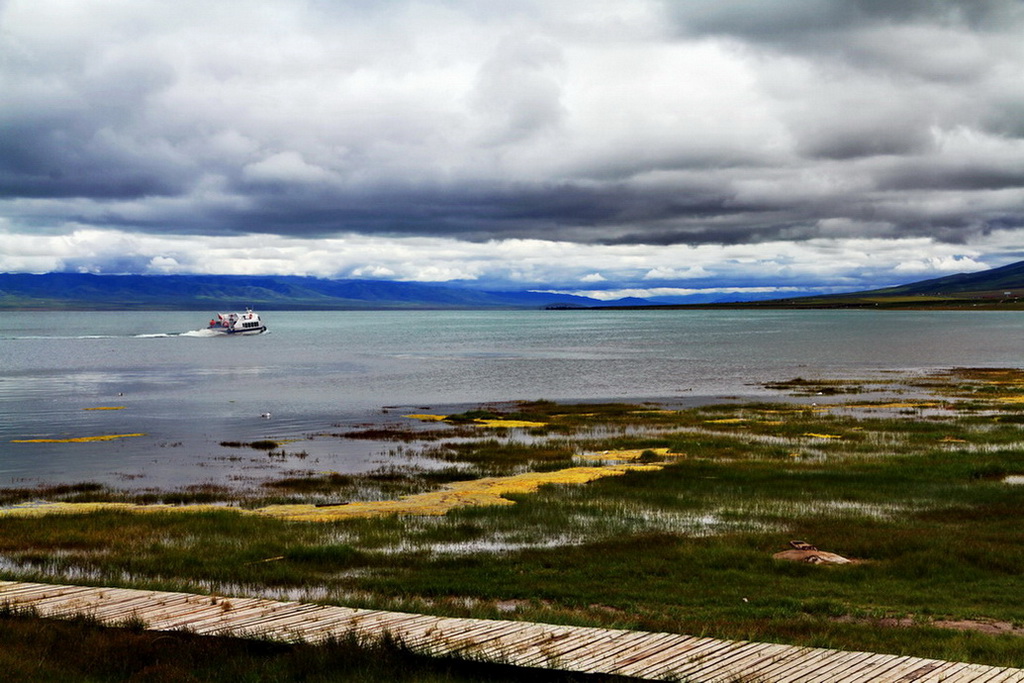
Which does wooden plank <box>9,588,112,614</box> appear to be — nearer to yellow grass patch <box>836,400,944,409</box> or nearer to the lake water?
the lake water

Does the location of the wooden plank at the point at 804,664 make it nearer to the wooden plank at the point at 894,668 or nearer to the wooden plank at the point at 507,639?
the wooden plank at the point at 894,668

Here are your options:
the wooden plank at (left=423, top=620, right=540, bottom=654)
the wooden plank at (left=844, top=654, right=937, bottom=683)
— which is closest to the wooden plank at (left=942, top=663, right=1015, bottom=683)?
the wooden plank at (left=844, top=654, right=937, bottom=683)

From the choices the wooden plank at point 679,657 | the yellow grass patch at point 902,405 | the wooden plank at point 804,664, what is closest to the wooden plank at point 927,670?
the wooden plank at point 804,664

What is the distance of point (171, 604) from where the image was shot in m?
16.6

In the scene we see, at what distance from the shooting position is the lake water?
4844 cm

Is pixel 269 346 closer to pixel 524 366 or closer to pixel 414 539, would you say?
pixel 524 366

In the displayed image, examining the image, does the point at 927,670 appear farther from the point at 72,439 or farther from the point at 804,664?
the point at 72,439

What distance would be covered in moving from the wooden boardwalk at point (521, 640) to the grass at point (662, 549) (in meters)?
1.63

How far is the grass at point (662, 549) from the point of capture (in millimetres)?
17562

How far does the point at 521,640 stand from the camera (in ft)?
45.9

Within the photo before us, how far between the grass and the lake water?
32.2 feet

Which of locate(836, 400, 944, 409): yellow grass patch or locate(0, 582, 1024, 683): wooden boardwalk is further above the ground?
locate(0, 582, 1024, 683): wooden boardwalk

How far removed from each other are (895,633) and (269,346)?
622ft

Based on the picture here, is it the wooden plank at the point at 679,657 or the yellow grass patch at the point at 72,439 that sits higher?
the wooden plank at the point at 679,657
